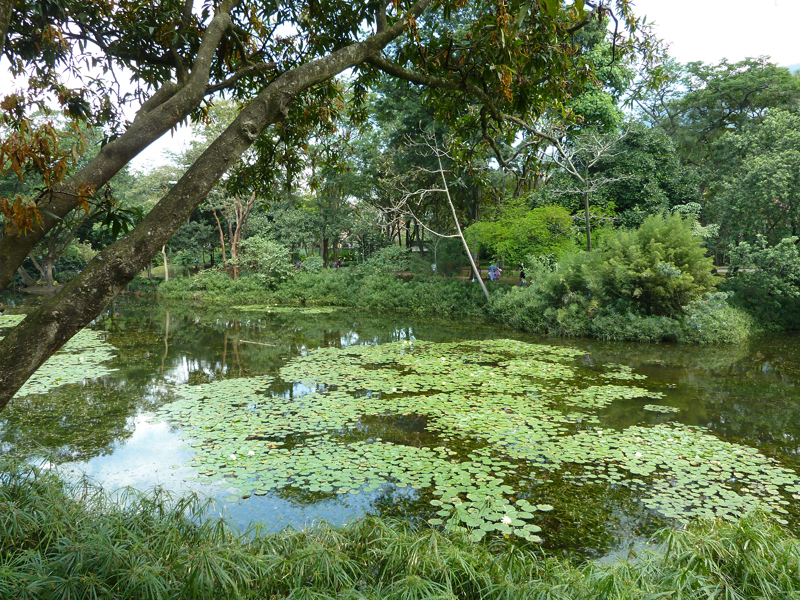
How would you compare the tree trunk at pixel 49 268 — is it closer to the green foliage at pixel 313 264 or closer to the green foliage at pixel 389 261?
the green foliage at pixel 313 264

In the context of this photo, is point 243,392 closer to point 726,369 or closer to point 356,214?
point 726,369

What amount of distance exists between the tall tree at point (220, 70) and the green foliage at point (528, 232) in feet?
31.7

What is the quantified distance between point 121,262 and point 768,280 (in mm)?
13870

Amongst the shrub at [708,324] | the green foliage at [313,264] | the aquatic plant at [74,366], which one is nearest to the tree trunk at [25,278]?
the green foliage at [313,264]

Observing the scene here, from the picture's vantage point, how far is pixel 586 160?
14078mm

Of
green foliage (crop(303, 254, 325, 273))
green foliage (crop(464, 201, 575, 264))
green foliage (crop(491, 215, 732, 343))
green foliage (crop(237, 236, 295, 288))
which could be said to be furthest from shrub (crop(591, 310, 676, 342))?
green foliage (crop(237, 236, 295, 288))

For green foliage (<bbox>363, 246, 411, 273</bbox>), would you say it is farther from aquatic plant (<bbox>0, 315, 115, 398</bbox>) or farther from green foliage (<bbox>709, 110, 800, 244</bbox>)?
green foliage (<bbox>709, 110, 800, 244</bbox>)

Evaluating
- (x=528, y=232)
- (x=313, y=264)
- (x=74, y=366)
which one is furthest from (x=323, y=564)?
(x=313, y=264)

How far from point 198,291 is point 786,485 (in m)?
20.5

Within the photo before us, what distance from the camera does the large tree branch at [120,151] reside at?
1939 millimetres

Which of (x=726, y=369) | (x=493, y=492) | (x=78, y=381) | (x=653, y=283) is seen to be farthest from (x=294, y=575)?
(x=653, y=283)

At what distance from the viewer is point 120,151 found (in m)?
2.27

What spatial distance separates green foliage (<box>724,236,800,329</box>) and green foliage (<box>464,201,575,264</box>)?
4067mm

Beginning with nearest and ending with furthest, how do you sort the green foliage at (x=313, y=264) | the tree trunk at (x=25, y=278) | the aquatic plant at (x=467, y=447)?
the aquatic plant at (x=467, y=447) → the green foliage at (x=313, y=264) → the tree trunk at (x=25, y=278)
